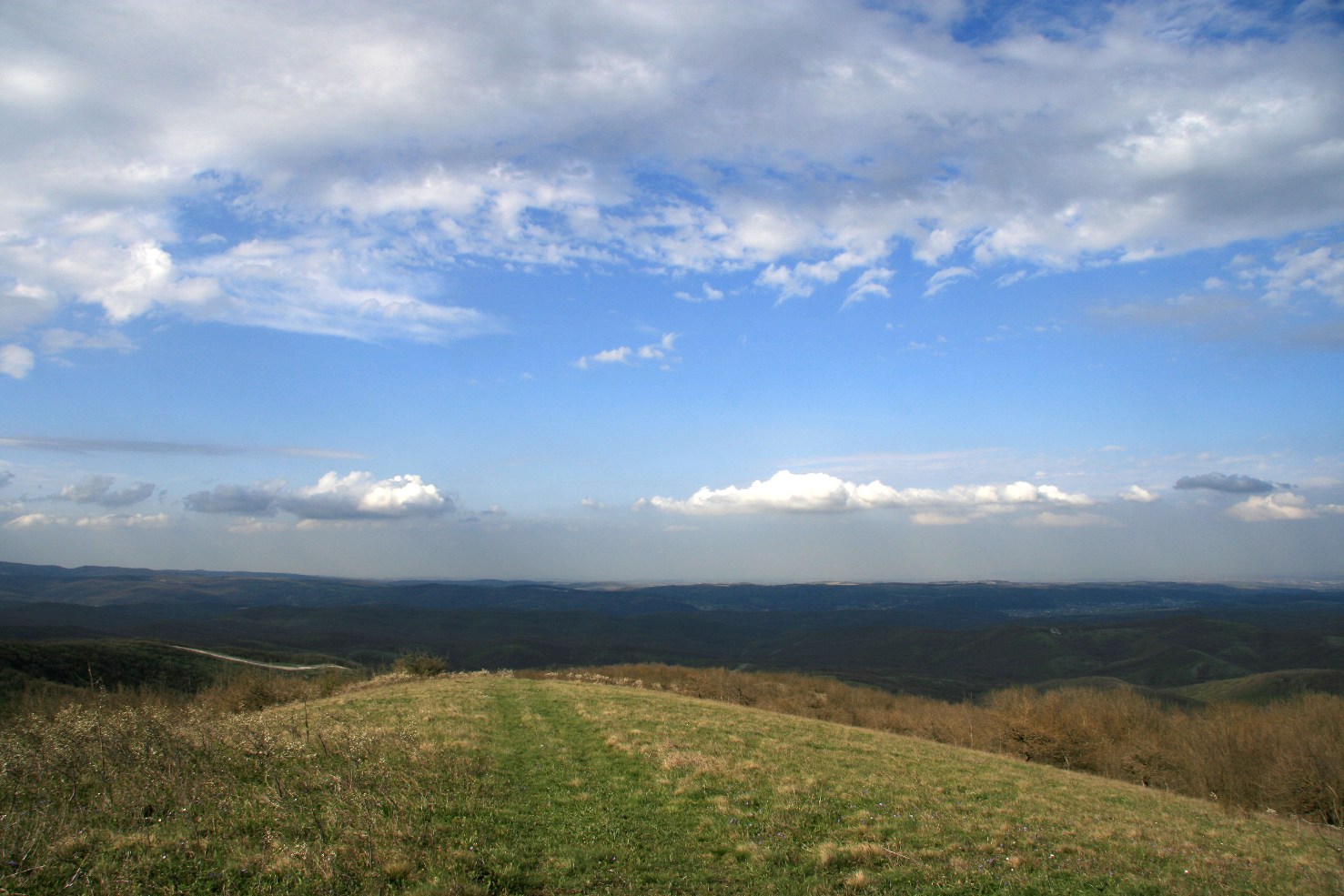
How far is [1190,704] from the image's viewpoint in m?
102

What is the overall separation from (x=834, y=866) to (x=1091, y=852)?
4.61 m

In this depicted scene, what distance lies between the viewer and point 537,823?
10.3 metres

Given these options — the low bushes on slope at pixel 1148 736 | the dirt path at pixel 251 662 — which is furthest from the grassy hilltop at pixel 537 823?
the dirt path at pixel 251 662

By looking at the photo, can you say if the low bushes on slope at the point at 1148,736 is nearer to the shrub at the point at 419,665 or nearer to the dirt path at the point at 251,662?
the shrub at the point at 419,665

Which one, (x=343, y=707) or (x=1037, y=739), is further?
(x=1037, y=739)

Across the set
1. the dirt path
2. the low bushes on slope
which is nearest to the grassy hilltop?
the low bushes on slope

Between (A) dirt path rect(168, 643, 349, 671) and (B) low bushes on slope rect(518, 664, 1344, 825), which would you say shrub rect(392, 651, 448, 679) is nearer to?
(B) low bushes on slope rect(518, 664, 1344, 825)

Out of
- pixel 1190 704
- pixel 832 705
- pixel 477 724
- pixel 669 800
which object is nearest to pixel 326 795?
pixel 669 800

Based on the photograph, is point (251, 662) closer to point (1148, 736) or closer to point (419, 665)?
point (419, 665)

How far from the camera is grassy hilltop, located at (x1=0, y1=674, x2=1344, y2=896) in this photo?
7758mm

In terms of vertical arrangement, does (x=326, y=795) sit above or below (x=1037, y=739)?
above

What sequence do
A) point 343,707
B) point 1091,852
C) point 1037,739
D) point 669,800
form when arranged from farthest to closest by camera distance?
point 1037,739
point 343,707
point 669,800
point 1091,852

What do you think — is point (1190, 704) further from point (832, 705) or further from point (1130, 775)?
point (1130, 775)

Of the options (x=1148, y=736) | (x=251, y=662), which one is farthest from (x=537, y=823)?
(x=251, y=662)
